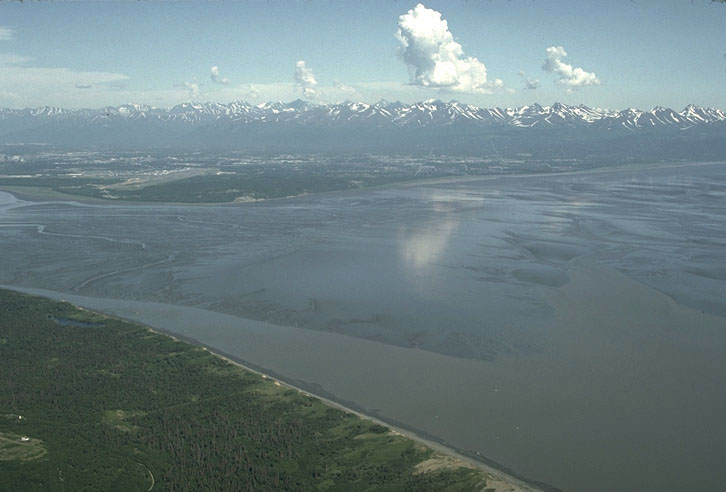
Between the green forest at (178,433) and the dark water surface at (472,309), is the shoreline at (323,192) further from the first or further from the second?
the green forest at (178,433)

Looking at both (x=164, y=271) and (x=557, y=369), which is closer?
(x=557, y=369)

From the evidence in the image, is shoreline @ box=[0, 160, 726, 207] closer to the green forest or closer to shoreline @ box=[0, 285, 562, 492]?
shoreline @ box=[0, 285, 562, 492]

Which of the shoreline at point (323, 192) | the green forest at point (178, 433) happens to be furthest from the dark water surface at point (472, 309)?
the shoreline at point (323, 192)

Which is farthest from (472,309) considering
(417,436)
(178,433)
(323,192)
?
(323,192)

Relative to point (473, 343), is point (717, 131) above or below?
above

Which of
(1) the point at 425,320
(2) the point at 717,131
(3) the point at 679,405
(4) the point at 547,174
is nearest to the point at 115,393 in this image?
(1) the point at 425,320

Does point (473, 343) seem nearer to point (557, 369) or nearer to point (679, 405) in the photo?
point (557, 369)

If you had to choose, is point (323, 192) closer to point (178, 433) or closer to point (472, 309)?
point (472, 309)
